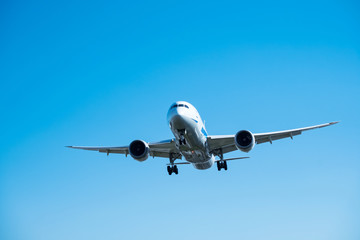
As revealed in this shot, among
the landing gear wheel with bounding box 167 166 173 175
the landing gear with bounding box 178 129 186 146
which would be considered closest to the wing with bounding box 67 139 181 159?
the landing gear wheel with bounding box 167 166 173 175

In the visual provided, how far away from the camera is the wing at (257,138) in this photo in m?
24.8

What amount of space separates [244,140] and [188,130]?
13.1ft

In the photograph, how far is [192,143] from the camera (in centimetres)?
2306

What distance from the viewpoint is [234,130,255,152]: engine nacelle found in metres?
23.2

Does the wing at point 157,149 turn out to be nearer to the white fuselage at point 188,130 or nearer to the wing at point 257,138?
the white fuselage at point 188,130

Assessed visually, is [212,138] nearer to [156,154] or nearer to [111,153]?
[156,154]

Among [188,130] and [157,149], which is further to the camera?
[157,149]

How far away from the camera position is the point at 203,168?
2702 cm

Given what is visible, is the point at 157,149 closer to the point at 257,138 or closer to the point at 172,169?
the point at 172,169

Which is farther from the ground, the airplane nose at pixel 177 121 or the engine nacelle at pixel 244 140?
the airplane nose at pixel 177 121

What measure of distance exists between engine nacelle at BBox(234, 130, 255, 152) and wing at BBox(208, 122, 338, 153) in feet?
3.72

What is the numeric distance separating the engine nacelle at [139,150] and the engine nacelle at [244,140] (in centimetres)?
594

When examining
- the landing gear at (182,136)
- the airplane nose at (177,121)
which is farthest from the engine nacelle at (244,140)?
the airplane nose at (177,121)

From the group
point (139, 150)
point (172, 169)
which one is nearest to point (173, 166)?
point (172, 169)
